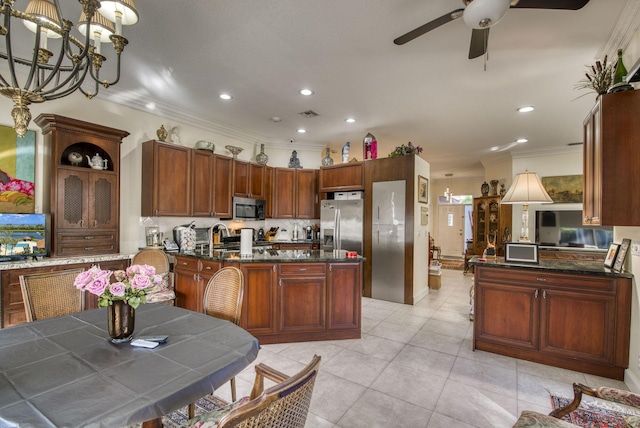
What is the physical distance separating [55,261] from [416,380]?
369 cm

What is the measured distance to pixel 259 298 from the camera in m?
3.18

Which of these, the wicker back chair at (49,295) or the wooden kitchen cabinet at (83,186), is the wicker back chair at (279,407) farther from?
the wooden kitchen cabinet at (83,186)

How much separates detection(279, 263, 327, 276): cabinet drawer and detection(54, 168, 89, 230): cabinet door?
7.92ft

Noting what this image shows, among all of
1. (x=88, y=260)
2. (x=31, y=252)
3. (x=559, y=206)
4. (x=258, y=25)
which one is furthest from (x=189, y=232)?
(x=559, y=206)

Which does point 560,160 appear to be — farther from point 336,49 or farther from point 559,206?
point 336,49

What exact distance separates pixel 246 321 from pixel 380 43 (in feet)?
9.86

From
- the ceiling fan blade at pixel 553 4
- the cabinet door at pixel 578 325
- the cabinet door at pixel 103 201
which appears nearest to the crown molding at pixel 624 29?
the ceiling fan blade at pixel 553 4

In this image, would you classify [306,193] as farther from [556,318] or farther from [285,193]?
[556,318]

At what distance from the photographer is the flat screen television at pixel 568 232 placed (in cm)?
585

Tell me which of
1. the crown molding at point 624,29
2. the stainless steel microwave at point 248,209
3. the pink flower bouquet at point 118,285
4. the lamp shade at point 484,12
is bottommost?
the pink flower bouquet at point 118,285

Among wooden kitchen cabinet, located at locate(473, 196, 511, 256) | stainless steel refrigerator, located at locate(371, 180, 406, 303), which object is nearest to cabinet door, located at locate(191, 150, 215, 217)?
stainless steel refrigerator, located at locate(371, 180, 406, 303)

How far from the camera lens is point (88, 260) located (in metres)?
3.31

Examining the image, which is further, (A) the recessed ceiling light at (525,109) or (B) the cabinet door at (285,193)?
(B) the cabinet door at (285,193)

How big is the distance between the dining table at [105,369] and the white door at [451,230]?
34.3 ft
